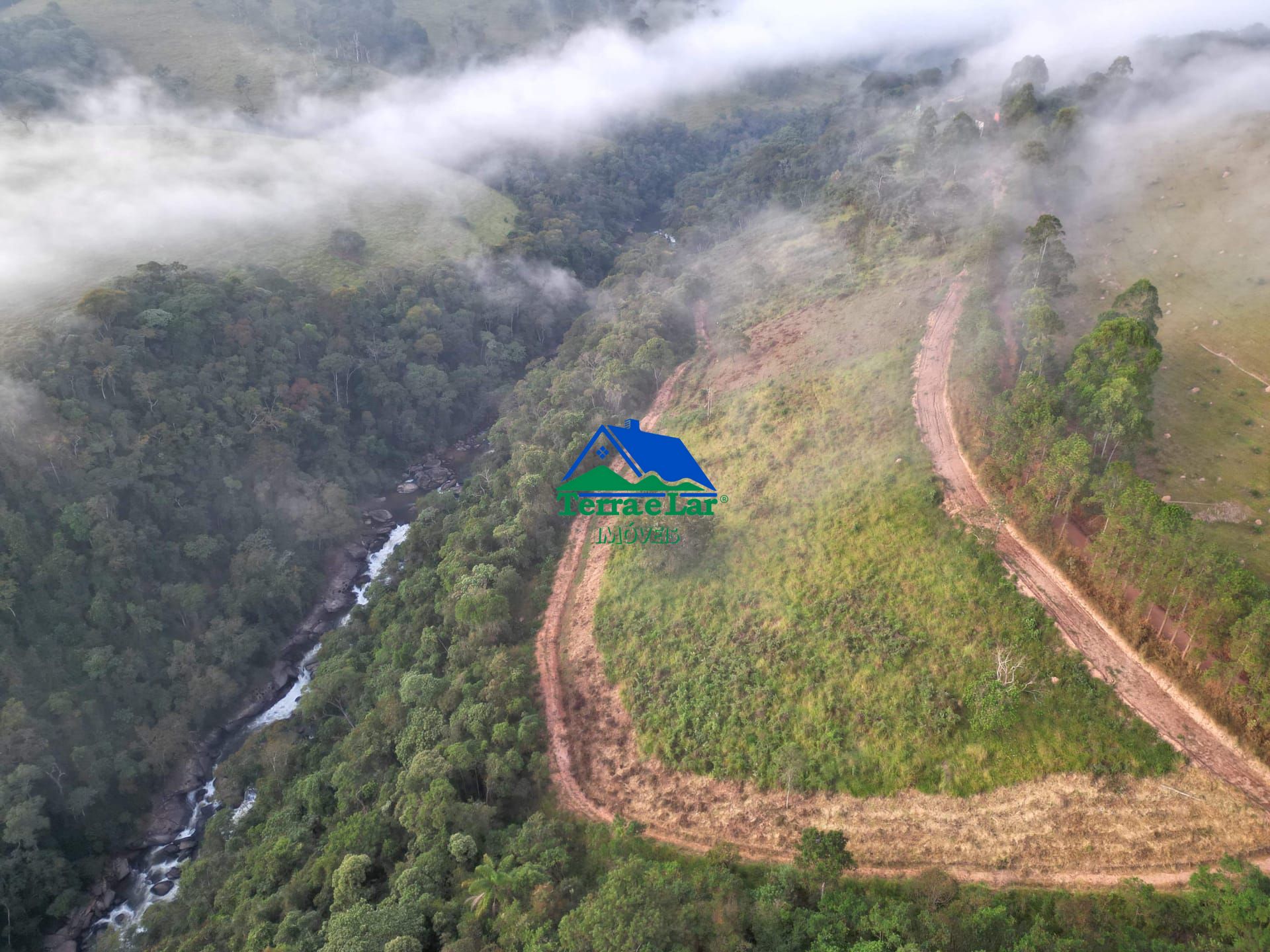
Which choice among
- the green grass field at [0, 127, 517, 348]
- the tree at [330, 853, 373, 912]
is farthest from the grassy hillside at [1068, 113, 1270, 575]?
the green grass field at [0, 127, 517, 348]

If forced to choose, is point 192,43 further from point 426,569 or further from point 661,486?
point 661,486

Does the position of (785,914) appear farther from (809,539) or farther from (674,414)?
(674,414)

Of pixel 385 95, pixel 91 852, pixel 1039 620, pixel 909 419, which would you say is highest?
pixel 385 95

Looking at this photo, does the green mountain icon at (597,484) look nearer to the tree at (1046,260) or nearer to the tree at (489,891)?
the tree at (489,891)

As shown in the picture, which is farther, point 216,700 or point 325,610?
point 325,610

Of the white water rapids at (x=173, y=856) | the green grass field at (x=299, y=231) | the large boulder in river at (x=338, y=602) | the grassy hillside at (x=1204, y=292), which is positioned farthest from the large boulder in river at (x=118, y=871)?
the grassy hillside at (x=1204, y=292)

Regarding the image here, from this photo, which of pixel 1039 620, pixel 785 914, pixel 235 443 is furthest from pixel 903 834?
pixel 235 443

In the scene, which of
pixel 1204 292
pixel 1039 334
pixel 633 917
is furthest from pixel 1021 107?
pixel 633 917
